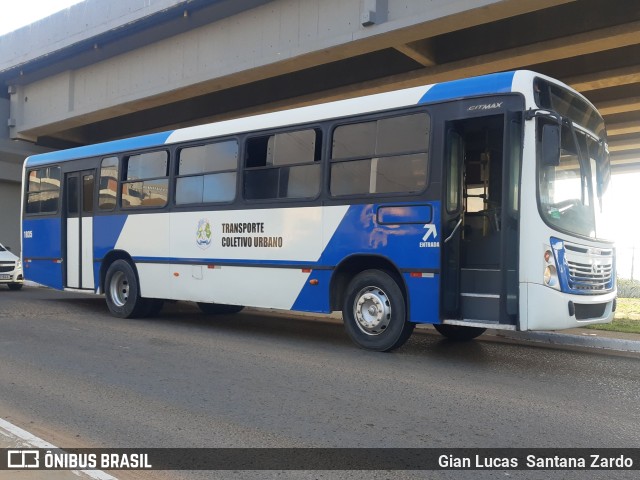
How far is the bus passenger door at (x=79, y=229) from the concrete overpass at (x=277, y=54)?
197 inches

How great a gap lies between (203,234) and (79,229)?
3.69 meters

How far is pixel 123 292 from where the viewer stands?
37.6ft

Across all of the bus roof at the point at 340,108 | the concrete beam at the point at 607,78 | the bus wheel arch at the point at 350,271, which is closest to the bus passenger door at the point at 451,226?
the bus roof at the point at 340,108

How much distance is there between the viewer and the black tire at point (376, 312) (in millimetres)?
7586

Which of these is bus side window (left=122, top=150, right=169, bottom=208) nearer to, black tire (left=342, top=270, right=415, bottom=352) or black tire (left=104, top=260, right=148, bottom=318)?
black tire (left=104, top=260, right=148, bottom=318)

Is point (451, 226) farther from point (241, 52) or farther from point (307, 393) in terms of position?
point (241, 52)

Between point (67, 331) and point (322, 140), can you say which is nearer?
point (322, 140)

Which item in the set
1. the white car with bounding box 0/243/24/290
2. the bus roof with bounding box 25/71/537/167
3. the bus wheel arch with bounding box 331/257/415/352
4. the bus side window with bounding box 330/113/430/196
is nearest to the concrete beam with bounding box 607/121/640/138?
the bus roof with bounding box 25/71/537/167

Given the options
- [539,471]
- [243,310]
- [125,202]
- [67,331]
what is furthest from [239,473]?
[243,310]

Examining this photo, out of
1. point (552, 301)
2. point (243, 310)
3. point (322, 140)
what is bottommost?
point (243, 310)

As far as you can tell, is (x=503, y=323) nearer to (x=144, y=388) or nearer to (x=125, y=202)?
(x=144, y=388)

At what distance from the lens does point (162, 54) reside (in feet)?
56.5

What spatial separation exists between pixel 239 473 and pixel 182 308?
1027 centimetres

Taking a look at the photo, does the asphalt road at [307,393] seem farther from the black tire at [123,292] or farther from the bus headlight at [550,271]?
the black tire at [123,292]
